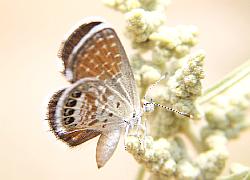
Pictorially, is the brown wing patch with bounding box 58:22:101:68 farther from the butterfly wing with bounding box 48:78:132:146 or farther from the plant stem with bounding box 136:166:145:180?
the plant stem with bounding box 136:166:145:180

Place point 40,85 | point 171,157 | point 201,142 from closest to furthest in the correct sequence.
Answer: point 171,157
point 201,142
point 40,85

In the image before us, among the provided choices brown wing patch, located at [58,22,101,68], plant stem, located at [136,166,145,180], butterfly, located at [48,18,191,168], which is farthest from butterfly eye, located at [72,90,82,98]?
plant stem, located at [136,166,145,180]

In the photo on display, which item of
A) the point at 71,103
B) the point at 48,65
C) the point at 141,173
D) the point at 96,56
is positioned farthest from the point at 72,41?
the point at 48,65

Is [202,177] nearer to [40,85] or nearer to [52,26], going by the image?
[40,85]

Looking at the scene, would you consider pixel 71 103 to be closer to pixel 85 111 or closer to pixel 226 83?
pixel 85 111

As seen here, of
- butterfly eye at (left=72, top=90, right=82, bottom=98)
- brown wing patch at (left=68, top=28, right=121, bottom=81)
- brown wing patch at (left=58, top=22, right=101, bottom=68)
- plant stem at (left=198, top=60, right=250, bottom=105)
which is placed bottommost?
plant stem at (left=198, top=60, right=250, bottom=105)

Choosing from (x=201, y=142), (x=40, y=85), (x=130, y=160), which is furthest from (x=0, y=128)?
(x=201, y=142)
